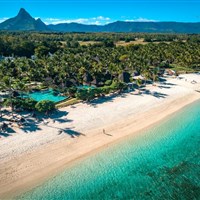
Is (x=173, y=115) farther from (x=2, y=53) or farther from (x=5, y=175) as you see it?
(x=2, y=53)

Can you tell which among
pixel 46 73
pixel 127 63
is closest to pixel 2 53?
pixel 46 73

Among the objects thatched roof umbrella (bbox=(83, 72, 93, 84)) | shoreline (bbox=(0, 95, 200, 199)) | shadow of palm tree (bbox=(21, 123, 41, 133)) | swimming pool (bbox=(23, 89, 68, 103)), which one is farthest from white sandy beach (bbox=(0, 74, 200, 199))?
thatched roof umbrella (bbox=(83, 72, 93, 84))

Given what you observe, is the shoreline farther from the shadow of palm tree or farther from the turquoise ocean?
the shadow of palm tree

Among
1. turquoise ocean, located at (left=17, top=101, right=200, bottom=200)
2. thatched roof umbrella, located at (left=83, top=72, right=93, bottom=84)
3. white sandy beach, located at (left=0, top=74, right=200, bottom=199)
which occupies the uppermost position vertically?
thatched roof umbrella, located at (left=83, top=72, right=93, bottom=84)

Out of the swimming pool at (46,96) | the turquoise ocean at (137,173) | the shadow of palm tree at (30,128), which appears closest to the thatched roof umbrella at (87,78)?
the swimming pool at (46,96)

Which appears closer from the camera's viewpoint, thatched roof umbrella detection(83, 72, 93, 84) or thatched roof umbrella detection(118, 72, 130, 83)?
thatched roof umbrella detection(118, 72, 130, 83)

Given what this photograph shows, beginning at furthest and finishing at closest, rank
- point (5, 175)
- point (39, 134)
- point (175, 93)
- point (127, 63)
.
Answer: point (127, 63)
point (175, 93)
point (39, 134)
point (5, 175)
